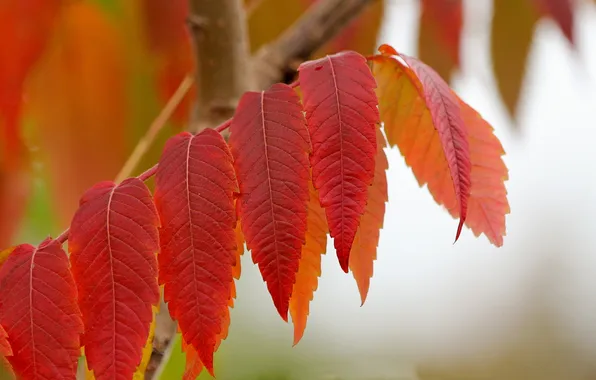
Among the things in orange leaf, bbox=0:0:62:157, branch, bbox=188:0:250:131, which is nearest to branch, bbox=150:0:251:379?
branch, bbox=188:0:250:131

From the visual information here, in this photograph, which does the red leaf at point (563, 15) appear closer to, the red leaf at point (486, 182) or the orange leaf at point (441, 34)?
the orange leaf at point (441, 34)

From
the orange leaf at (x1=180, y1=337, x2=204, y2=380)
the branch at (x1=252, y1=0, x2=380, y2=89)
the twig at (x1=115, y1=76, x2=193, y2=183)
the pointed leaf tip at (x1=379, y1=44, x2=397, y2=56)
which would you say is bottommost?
the orange leaf at (x1=180, y1=337, x2=204, y2=380)

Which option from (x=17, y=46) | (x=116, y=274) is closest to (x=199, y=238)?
(x=116, y=274)

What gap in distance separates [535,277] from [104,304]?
8.02 feet

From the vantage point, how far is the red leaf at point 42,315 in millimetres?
493

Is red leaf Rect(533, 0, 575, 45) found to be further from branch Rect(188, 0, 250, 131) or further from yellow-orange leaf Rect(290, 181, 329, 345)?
yellow-orange leaf Rect(290, 181, 329, 345)

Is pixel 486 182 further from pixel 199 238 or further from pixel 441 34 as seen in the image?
pixel 441 34

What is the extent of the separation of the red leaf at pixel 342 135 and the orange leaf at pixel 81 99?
1.63 ft

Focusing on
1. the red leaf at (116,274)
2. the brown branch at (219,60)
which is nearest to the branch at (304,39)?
the brown branch at (219,60)

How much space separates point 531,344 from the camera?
2160mm

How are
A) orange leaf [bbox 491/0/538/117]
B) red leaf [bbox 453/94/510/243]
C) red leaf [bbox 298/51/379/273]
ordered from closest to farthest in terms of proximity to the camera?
red leaf [bbox 298/51/379/273] < red leaf [bbox 453/94/510/243] < orange leaf [bbox 491/0/538/117]

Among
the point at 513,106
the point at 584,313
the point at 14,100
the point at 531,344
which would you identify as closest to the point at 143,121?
the point at 14,100

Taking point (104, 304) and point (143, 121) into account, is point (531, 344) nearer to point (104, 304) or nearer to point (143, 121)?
point (143, 121)

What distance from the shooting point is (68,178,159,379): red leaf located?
0.49 m
